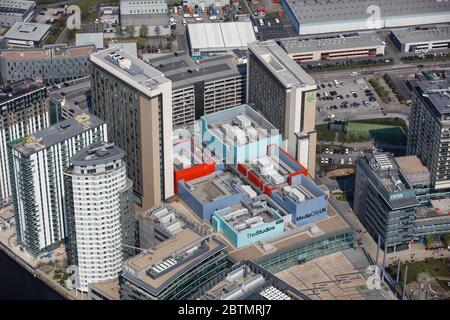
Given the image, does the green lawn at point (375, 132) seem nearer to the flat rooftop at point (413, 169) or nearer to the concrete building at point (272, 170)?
the flat rooftop at point (413, 169)

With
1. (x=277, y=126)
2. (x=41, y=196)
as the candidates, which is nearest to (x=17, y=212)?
(x=41, y=196)

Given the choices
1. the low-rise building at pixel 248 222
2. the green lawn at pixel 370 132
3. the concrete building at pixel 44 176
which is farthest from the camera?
the green lawn at pixel 370 132

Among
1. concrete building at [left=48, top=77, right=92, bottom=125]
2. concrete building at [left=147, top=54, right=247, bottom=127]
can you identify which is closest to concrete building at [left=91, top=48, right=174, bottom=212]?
concrete building at [left=48, top=77, right=92, bottom=125]

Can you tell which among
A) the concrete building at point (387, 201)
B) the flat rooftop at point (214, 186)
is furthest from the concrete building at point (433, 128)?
the flat rooftop at point (214, 186)

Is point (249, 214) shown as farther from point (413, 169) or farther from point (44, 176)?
point (44, 176)

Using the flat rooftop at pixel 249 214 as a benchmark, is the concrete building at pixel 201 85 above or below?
above

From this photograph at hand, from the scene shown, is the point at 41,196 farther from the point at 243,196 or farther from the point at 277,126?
the point at 277,126

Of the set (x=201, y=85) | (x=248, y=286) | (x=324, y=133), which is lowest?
(x=248, y=286)

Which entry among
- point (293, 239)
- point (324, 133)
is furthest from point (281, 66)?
point (293, 239)
